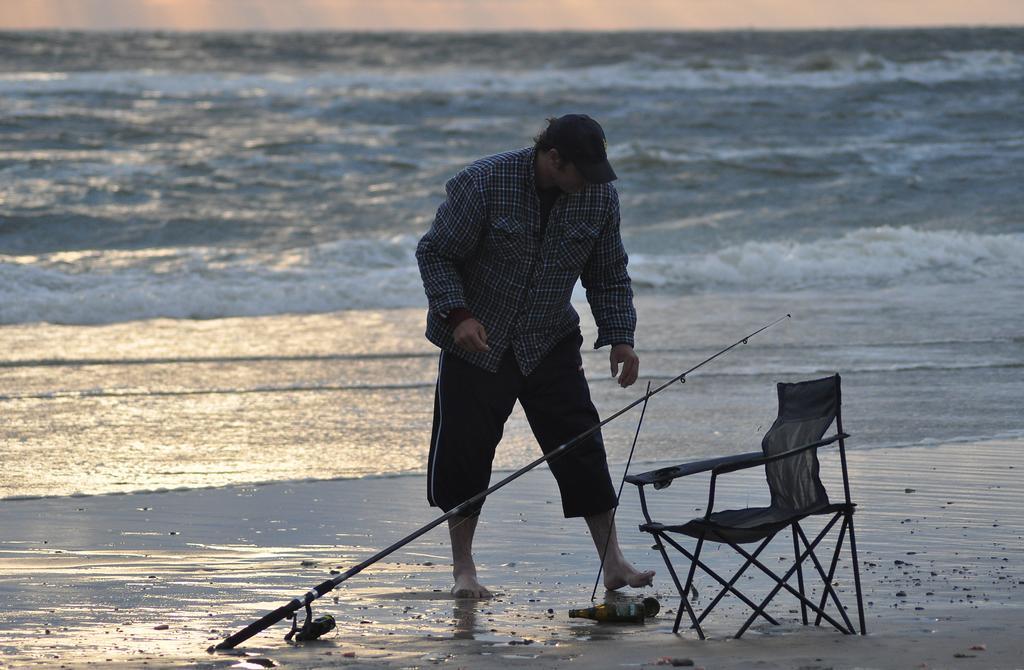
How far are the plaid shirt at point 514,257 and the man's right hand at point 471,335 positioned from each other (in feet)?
0.22

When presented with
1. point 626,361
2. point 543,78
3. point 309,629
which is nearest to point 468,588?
point 309,629

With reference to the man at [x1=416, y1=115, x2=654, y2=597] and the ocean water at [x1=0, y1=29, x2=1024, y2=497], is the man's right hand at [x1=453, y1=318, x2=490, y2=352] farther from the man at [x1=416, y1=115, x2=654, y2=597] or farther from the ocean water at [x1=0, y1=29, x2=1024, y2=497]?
the ocean water at [x1=0, y1=29, x2=1024, y2=497]

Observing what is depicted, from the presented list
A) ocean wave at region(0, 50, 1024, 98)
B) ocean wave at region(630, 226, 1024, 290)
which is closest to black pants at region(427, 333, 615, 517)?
ocean wave at region(630, 226, 1024, 290)

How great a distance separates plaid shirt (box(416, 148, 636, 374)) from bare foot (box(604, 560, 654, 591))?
682 millimetres

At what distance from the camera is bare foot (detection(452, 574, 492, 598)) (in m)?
4.38

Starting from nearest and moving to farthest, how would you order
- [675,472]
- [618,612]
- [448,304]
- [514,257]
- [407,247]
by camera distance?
[675,472] < [618,612] < [448,304] < [514,257] < [407,247]

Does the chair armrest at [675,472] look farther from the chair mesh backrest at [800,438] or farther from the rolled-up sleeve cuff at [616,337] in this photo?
the rolled-up sleeve cuff at [616,337]

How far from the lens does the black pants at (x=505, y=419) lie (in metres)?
4.39

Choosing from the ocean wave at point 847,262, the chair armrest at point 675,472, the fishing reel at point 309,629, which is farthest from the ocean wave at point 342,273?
the chair armrest at point 675,472

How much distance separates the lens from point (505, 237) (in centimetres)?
423

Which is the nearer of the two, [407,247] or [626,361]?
[626,361]

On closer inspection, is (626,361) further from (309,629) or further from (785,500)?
(309,629)

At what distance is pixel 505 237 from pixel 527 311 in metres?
0.24

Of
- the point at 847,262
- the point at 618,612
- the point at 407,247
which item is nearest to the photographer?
the point at 618,612
